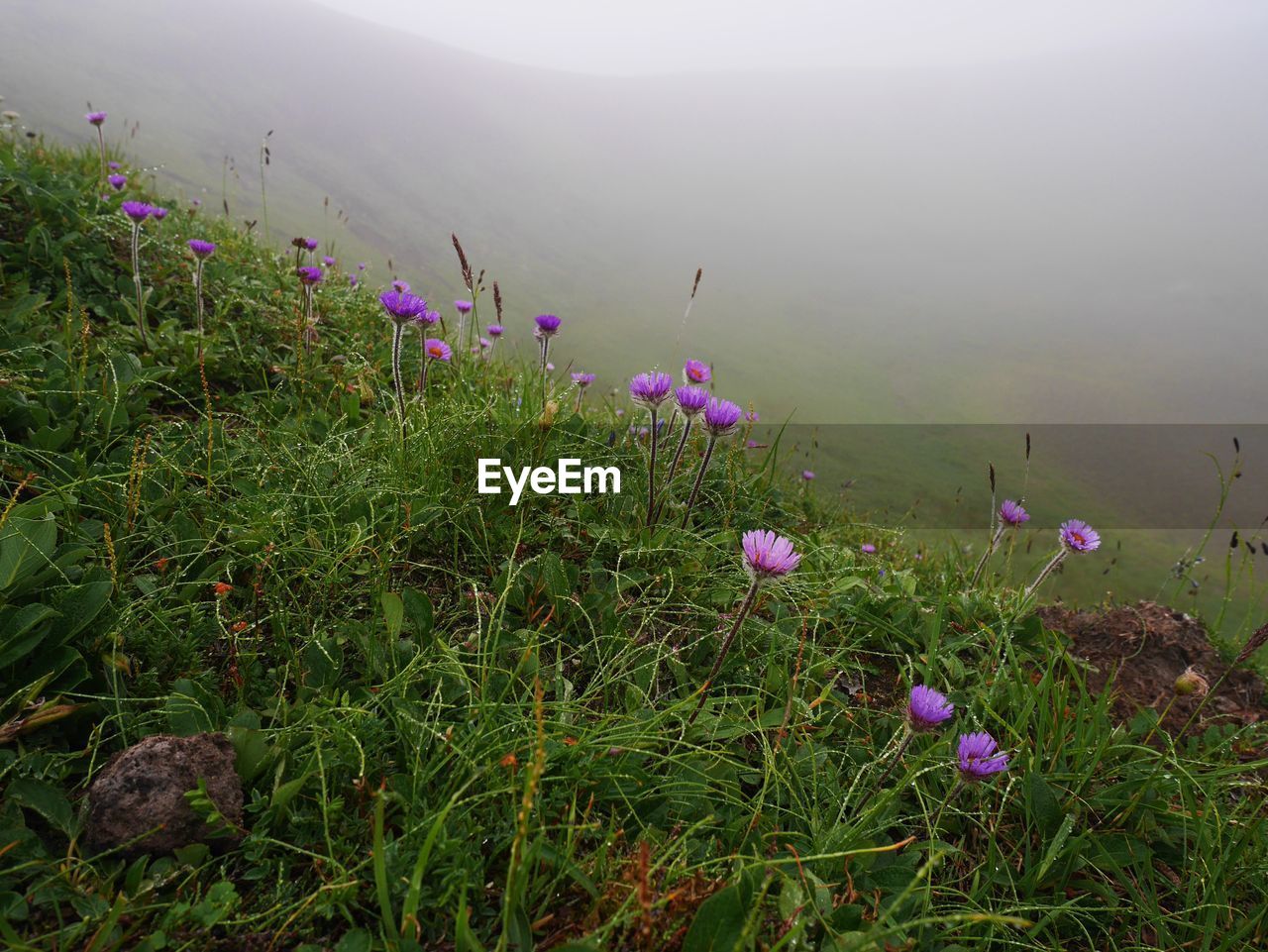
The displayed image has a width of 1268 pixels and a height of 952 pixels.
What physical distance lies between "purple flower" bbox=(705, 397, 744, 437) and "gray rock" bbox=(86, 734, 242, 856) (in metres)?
1.52

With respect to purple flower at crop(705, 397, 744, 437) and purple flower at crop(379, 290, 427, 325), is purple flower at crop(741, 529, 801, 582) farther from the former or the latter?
purple flower at crop(379, 290, 427, 325)

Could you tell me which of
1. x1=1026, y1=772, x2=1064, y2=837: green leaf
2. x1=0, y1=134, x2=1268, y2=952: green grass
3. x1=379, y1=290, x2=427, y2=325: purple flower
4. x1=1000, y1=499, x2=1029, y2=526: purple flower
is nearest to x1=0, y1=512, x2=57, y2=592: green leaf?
x1=0, y1=134, x2=1268, y2=952: green grass

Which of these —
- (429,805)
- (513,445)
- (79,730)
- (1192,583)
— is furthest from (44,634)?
(1192,583)

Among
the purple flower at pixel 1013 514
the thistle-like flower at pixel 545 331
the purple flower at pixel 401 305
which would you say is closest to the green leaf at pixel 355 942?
the purple flower at pixel 401 305

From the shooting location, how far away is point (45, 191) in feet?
11.5

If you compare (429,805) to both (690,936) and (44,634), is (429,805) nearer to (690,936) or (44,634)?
(690,936)

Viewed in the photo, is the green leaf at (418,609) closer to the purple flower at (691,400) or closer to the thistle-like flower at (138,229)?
the purple flower at (691,400)

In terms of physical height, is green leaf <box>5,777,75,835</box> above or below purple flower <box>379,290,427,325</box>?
below

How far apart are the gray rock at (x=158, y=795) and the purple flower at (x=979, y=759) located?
1.50 m

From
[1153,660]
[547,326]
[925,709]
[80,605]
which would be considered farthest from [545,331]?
[1153,660]

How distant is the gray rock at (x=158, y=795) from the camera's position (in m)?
1.25

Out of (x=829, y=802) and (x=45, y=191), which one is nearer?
(x=829, y=802)

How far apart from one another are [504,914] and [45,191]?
4.32 metres

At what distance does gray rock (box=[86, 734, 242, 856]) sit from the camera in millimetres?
1246
